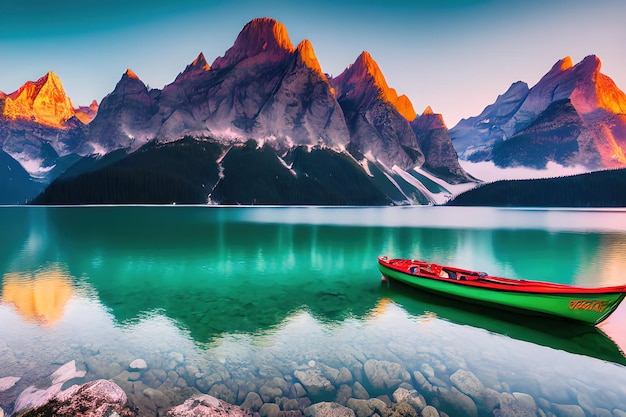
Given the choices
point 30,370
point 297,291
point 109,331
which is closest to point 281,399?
point 30,370

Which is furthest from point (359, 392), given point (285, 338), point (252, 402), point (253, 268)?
point (253, 268)

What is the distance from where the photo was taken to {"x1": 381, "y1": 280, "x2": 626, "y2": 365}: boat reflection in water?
17.8 metres

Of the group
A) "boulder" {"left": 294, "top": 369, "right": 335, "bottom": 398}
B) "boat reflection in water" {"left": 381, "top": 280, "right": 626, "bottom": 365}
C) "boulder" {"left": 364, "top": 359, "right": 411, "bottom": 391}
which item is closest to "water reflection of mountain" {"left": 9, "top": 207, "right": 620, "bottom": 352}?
"boat reflection in water" {"left": 381, "top": 280, "right": 626, "bottom": 365}

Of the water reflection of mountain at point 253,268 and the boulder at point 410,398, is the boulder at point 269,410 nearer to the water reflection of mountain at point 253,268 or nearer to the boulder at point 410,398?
the boulder at point 410,398

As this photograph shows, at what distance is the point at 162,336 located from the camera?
61.3 ft

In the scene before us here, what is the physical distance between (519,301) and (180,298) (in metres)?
24.8

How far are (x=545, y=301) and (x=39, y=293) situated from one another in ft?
126

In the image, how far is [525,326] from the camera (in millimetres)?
20688

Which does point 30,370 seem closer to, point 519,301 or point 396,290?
point 396,290

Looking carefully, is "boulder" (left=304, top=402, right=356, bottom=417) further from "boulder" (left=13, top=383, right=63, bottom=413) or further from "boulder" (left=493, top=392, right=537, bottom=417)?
"boulder" (left=13, top=383, right=63, bottom=413)

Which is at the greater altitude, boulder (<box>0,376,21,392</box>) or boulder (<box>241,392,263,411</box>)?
boulder (<box>241,392,263,411</box>)

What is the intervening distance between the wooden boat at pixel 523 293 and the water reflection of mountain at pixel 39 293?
2634 centimetres

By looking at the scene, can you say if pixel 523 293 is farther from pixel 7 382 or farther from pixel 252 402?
pixel 7 382

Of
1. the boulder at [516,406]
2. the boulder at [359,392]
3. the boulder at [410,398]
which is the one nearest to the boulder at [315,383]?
the boulder at [359,392]
